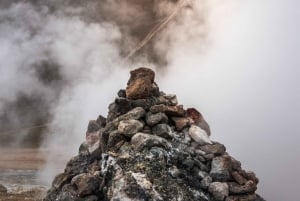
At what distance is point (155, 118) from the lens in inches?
466

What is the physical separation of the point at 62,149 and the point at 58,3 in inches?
805

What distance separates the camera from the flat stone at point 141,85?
41.4 ft

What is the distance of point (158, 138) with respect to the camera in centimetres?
1146

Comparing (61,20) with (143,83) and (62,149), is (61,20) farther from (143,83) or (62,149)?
(143,83)

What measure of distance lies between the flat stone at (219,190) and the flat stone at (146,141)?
1250 millimetres

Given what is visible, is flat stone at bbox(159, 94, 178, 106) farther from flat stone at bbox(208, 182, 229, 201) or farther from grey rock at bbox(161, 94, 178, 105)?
flat stone at bbox(208, 182, 229, 201)

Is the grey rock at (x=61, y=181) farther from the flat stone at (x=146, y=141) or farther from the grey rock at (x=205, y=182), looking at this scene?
the grey rock at (x=205, y=182)

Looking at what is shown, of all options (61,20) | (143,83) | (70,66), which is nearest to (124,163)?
(143,83)

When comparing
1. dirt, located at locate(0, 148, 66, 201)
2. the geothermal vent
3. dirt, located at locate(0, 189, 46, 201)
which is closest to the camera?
the geothermal vent

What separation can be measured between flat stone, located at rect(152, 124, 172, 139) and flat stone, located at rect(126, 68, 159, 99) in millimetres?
1127

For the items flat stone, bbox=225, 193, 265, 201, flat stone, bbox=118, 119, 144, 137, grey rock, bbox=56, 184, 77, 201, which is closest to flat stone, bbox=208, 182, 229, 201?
flat stone, bbox=225, 193, 265, 201

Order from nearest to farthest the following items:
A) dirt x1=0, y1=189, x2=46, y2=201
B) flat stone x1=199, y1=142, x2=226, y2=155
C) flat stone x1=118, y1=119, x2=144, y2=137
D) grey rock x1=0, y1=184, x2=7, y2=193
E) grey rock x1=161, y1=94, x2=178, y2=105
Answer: flat stone x1=199, y1=142, x2=226, y2=155 → flat stone x1=118, y1=119, x2=144, y2=137 → grey rock x1=161, y1=94, x2=178, y2=105 → dirt x1=0, y1=189, x2=46, y2=201 → grey rock x1=0, y1=184, x2=7, y2=193

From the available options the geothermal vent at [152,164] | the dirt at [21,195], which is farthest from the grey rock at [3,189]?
the geothermal vent at [152,164]

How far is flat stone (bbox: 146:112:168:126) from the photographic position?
38.7ft
